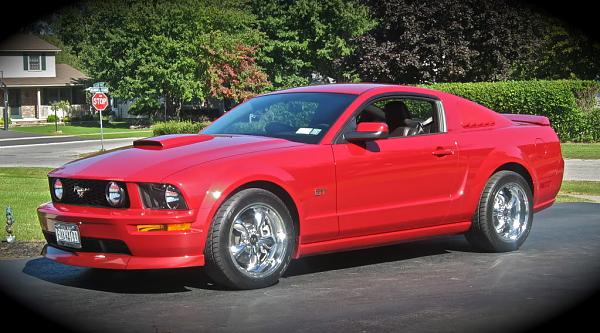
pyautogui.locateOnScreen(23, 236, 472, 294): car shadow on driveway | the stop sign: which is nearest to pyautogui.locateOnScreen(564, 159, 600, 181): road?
pyautogui.locateOnScreen(23, 236, 472, 294): car shadow on driveway

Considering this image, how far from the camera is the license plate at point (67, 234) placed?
6.39 metres

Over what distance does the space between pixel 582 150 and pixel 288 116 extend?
20683 mm

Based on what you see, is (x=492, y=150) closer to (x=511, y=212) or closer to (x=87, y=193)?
(x=511, y=212)

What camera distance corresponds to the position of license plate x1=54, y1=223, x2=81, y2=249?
21.0ft

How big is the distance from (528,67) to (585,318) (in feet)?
139

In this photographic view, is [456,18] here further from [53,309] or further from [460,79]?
[53,309]

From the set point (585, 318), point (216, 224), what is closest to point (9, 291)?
point (216, 224)

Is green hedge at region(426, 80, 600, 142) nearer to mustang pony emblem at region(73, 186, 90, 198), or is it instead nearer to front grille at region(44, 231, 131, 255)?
mustang pony emblem at region(73, 186, 90, 198)

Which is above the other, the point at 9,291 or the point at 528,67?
the point at 528,67

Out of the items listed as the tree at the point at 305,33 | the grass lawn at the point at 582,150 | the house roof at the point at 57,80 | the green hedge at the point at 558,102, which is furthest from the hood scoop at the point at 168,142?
the house roof at the point at 57,80

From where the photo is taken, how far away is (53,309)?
19.1 feet

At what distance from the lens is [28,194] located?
52.3 feet

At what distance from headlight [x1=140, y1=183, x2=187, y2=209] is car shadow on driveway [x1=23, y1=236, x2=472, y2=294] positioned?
0.71 meters

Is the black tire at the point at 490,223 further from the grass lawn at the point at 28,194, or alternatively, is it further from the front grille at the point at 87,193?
the grass lawn at the point at 28,194
